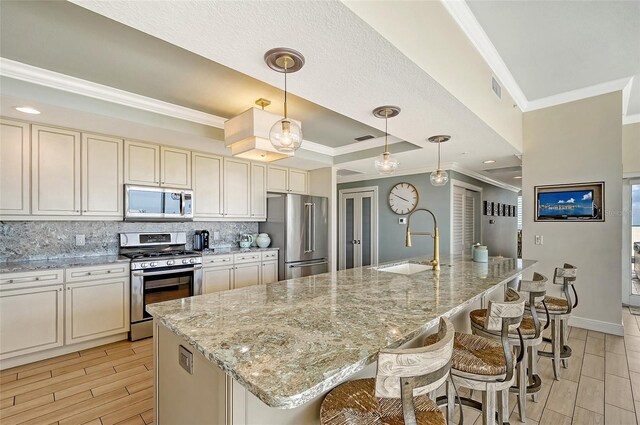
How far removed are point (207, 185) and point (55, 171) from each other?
1.59 m

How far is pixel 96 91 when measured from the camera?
2596 millimetres

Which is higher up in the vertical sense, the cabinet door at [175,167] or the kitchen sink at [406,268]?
the cabinet door at [175,167]

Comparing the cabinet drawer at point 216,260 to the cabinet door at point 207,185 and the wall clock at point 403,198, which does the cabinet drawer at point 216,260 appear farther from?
the wall clock at point 403,198

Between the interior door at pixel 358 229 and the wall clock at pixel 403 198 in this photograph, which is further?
the interior door at pixel 358 229

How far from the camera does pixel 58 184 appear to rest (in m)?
3.03

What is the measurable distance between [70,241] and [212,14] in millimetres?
3297

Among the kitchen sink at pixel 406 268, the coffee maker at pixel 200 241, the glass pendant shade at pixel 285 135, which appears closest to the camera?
the glass pendant shade at pixel 285 135

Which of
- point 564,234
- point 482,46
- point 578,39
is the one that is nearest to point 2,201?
point 482,46

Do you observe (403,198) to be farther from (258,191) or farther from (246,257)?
(246,257)

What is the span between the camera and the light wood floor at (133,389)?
2006 millimetres

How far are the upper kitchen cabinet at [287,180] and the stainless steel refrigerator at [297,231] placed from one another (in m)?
0.25

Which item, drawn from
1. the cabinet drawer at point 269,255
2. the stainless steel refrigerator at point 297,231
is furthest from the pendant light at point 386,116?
the cabinet drawer at point 269,255

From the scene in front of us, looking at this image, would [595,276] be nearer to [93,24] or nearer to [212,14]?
[212,14]

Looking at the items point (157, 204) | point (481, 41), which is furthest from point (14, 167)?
point (481, 41)
